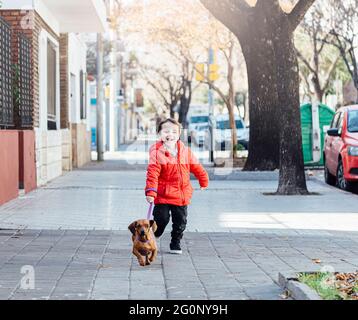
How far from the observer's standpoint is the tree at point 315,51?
38.4m

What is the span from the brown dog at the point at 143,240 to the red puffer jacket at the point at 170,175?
1.48 ft

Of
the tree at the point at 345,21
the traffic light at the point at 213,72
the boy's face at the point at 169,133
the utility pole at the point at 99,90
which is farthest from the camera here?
the tree at the point at 345,21

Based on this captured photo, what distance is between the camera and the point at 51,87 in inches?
884

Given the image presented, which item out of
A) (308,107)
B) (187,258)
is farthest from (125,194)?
(308,107)

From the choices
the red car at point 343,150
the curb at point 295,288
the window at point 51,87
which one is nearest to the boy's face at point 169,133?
the curb at point 295,288

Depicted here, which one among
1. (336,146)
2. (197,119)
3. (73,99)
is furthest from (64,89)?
(197,119)

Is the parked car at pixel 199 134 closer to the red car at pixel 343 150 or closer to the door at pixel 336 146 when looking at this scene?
the red car at pixel 343 150

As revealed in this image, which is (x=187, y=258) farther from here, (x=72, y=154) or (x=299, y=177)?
(x=72, y=154)

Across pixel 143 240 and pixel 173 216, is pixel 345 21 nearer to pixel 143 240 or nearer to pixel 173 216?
pixel 173 216

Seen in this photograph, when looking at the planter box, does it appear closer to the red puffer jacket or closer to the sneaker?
the sneaker

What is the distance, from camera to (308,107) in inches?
1025

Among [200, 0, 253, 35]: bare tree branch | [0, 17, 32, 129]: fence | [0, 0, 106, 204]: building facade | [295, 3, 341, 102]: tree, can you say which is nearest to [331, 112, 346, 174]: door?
[200, 0, 253, 35]: bare tree branch

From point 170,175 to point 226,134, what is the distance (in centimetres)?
2798
